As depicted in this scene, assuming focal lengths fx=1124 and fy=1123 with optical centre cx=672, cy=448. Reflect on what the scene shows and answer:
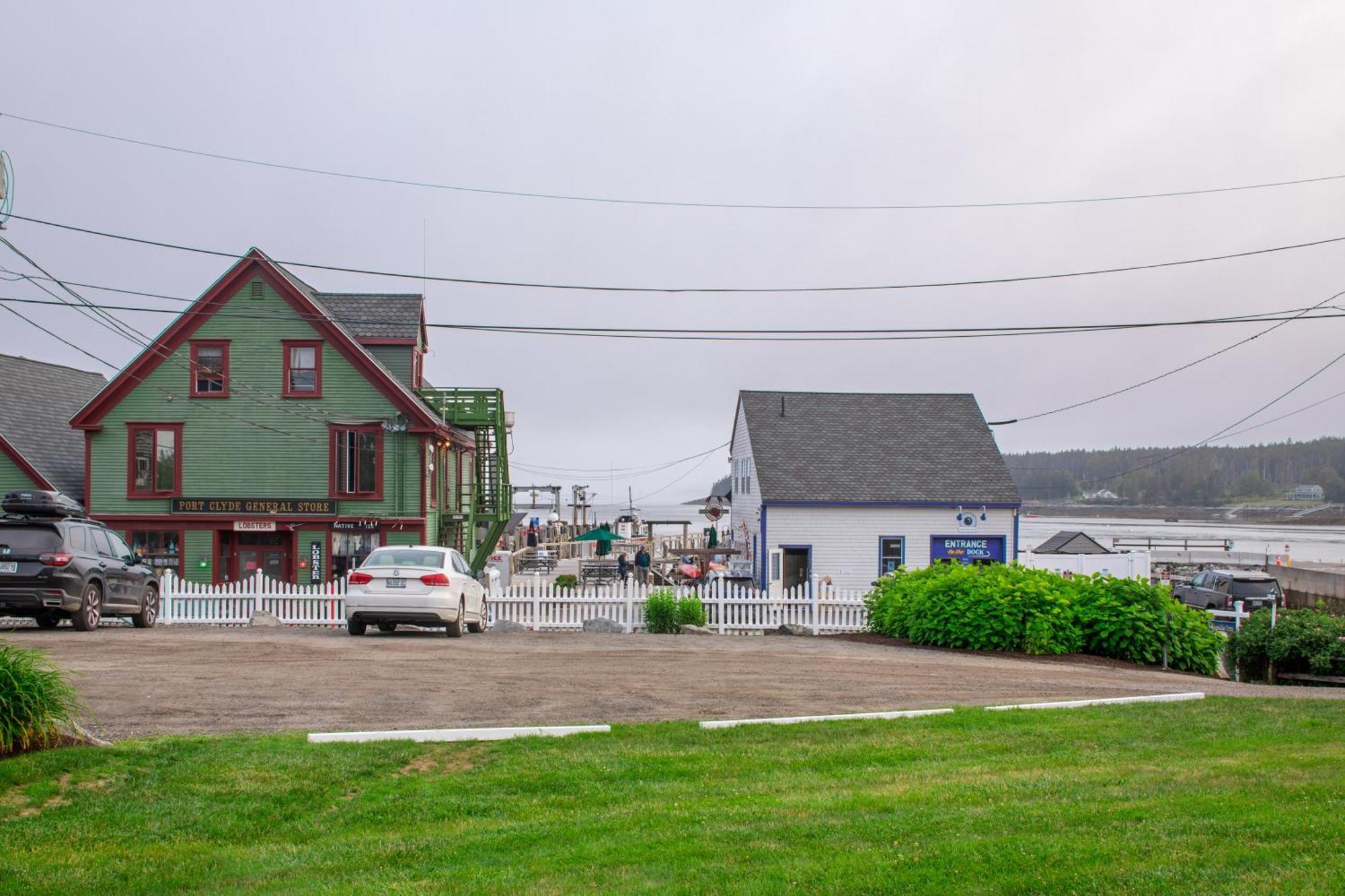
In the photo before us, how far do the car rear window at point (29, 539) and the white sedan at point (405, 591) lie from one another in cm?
474

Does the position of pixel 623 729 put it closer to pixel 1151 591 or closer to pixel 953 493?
pixel 1151 591

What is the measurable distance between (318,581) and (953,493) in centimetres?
2056

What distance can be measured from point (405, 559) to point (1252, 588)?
27.5 metres

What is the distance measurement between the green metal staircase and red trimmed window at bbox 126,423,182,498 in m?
7.45

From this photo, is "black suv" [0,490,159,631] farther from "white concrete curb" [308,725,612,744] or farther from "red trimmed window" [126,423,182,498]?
"red trimmed window" [126,423,182,498]

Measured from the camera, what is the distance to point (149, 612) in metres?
21.8

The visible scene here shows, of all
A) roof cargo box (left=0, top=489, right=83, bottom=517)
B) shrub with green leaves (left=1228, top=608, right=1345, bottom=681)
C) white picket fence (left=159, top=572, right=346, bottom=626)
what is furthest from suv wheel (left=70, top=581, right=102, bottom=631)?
shrub with green leaves (left=1228, top=608, right=1345, bottom=681)

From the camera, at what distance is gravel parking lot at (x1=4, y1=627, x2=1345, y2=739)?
10570mm

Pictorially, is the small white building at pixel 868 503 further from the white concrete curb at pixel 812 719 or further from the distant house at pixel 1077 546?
the white concrete curb at pixel 812 719

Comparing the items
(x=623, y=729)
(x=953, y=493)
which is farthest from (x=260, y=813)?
(x=953, y=493)

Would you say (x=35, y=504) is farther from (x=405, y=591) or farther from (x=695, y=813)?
(x=695, y=813)

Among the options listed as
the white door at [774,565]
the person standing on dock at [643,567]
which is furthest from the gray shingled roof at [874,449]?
the person standing on dock at [643,567]

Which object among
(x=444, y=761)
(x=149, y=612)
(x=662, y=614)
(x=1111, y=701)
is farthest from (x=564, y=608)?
(x=444, y=761)

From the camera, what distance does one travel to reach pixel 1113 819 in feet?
20.9
